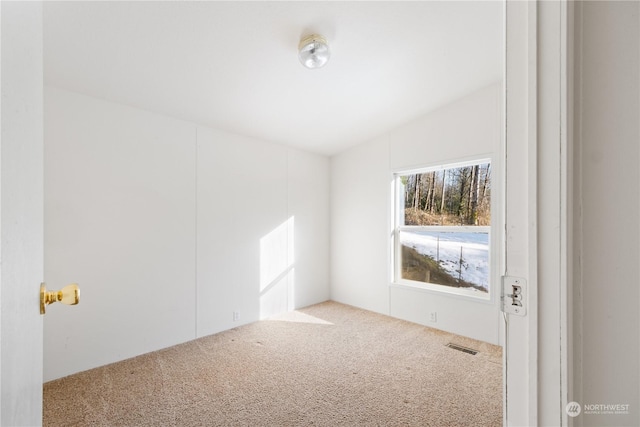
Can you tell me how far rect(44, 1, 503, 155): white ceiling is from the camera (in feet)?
5.91

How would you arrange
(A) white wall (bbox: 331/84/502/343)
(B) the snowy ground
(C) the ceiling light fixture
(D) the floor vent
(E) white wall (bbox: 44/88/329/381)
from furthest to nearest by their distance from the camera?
1. (B) the snowy ground
2. (A) white wall (bbox: 331/84/502/343)
3. (D) the floor vent
4. (E) white wall (bbox: 44/88/329/381)
5. (C) the ceiling light fixture

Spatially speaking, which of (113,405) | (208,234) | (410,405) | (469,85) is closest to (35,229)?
(113,405)

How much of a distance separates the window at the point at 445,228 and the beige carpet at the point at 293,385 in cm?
69

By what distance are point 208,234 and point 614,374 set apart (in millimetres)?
3174

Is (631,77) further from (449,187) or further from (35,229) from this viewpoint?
(449,187)

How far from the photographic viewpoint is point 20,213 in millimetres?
515

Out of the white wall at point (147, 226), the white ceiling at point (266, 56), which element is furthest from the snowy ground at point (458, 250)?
the white wall at point (147, 226)

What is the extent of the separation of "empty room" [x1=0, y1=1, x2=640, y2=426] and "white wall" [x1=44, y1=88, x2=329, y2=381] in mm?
19

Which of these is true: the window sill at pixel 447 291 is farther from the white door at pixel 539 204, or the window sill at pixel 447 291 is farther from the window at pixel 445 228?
the white door at pixel 539 204

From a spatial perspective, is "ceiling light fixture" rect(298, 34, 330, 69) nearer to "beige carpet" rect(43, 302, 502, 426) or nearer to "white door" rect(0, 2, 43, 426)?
"white door" rect(0, 2, 43, 426)

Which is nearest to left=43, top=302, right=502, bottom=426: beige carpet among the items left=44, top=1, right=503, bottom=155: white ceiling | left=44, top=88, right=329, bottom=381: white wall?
left=44, top=88, right=329, bottom=381: white wall

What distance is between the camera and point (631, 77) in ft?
1.87

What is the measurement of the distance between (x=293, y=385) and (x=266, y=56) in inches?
98.5

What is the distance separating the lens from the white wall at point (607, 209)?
22.4 inches
